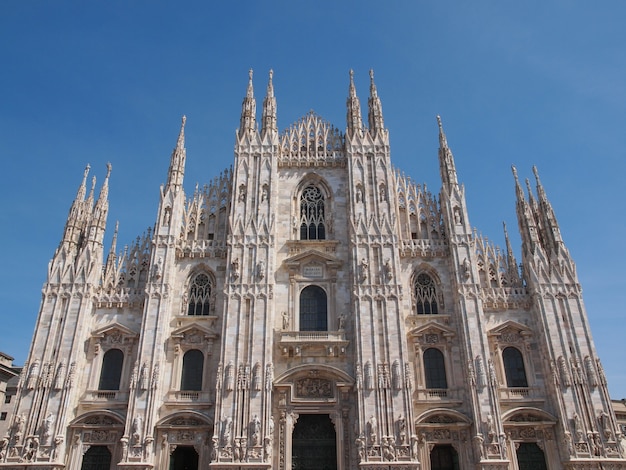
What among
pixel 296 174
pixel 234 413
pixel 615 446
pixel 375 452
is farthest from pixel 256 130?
pixel 615 446

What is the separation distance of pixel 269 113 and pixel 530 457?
24.2 m

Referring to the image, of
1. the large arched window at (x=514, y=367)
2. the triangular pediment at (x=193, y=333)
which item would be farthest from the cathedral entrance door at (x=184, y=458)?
the large arched window at (x=514, y=367)

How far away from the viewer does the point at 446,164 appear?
106 ft

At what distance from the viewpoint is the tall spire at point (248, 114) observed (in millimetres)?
33594

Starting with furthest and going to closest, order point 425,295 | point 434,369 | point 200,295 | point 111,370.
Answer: point 200,295
point 425,295
point 434,369
point 111,370

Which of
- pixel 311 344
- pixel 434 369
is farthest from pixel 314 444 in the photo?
pixel 434 369

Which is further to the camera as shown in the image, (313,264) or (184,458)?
(313,264)

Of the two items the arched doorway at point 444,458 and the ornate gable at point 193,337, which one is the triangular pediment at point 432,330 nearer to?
the arched doorway at point 444,458

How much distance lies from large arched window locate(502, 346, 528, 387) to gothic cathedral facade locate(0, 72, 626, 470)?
Answer: 105 millimetres

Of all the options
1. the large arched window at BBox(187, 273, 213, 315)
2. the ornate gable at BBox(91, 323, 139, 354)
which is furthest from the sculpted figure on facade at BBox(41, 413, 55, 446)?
the large arched window at BBox(187, 273, 213, 315)

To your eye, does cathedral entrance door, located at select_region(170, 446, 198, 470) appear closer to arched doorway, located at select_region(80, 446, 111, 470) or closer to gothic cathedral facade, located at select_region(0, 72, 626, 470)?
gothic cathedral facade, located at select_region(0, 72, 626, 470)

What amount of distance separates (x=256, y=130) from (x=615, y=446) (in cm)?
2541

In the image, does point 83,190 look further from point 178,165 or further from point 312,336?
point 312,336

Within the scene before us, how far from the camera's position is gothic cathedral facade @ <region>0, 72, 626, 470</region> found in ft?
82.2
